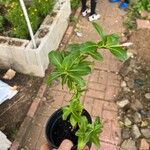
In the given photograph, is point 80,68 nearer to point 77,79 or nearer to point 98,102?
point 77,79

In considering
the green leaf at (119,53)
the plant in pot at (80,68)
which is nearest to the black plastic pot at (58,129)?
the plant in pot at (80,68)

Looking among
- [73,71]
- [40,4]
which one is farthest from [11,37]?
[73,71]

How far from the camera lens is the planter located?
14.2ft

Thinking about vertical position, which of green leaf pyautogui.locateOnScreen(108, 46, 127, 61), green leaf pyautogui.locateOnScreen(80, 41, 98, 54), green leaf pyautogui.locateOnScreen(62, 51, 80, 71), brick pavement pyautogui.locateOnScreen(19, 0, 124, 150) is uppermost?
green leaf pyautogui.locateOnScreen(80, 41, 98, 54)

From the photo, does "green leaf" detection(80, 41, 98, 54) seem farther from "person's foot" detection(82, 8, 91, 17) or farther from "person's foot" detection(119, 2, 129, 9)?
"person's foot" detection(119, 2, 129, 9)

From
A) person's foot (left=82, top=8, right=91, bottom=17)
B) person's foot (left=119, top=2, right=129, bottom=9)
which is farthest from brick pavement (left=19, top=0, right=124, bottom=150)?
person's foot (left=119, top=2, right=129, bottom=9)

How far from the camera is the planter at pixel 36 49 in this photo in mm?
4332

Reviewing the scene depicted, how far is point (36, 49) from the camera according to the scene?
4246 millimetres

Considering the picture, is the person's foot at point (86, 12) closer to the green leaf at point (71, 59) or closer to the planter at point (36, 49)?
the planter at point (36, 49)

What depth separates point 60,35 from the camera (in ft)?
16.8

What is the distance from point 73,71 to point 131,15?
11.4 feet

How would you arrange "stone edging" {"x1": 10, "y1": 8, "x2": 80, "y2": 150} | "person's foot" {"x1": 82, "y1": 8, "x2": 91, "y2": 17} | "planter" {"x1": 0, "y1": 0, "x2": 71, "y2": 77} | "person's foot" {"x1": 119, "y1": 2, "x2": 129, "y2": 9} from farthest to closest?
"person's foot" {"x1": 119, "y1": 2, "x2": 129, "y2": 9}
"person's foot" {"x1": 82, "y1": 8, "x2": 91, "y2": 17}
"planter" {"x1": 0, "y1": 0, "x2": 71, "y2": 77}
"stone edging" {"x1": 10, "y1": 8, "x2": 80, "y2": 150}

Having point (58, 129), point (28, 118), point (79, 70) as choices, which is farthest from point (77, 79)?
point (28, 118)

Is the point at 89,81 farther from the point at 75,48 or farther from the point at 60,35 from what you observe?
the point at 75,48
